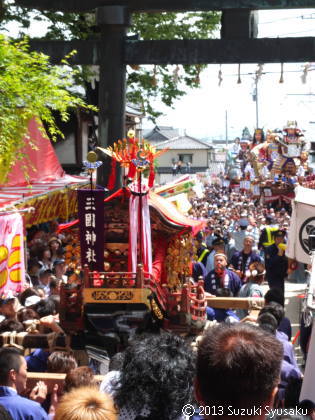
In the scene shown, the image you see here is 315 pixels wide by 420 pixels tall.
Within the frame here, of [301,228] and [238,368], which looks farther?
[301,228]

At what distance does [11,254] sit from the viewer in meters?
11.3

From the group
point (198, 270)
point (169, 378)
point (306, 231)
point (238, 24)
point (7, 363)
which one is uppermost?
point (238, 24)

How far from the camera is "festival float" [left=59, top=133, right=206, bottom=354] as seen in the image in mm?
8578

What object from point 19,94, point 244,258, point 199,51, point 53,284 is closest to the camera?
point 19,94

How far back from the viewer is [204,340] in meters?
2.88

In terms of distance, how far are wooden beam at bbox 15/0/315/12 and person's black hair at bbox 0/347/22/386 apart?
883cm

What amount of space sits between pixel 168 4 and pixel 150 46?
77cm

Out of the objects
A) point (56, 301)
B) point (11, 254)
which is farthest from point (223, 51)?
point (56, 301)

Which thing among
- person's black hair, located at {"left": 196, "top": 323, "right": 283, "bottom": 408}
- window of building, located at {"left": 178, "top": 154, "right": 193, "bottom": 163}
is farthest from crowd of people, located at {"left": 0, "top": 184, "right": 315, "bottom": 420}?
window of building, located at {"left": 178, "top": 154, "right": 193, "bottom": 163}

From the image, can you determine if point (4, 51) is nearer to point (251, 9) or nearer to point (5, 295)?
point (5, 295)

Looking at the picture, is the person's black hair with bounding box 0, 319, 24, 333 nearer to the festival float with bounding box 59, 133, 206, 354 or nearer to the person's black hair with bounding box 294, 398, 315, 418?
the festival float with bounding box 59, 133, 206, 354

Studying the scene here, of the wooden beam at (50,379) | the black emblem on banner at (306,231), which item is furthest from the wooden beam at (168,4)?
the wooden beam at (50,379)

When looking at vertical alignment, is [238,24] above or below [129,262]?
above

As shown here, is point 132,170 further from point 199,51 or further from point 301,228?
point 199,51
